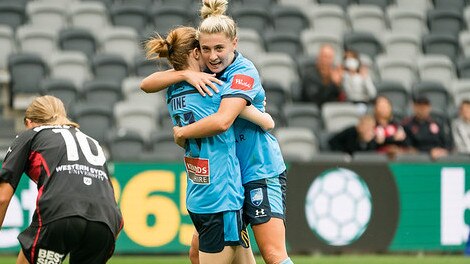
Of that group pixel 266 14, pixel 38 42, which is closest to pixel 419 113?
pixel 266 14

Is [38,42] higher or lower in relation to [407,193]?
higher

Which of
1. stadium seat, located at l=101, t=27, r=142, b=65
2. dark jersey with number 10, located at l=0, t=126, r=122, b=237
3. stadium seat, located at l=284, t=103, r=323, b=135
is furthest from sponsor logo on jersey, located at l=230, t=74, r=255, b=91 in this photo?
stadium seat, located at l=101, t=27, r=142, b=65

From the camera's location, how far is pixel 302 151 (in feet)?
44.2

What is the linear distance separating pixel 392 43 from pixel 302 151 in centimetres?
414

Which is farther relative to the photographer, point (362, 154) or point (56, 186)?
point (362, 154)

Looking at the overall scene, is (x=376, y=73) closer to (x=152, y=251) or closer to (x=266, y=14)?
(x=266, y=14)

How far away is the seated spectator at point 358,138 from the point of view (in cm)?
1262

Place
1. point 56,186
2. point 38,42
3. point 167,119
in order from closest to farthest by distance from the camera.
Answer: point 56,186 → point 167,119 → point 38,42

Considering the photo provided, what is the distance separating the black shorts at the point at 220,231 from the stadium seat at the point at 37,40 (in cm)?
1017

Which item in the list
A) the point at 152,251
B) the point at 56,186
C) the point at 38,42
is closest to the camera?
the point at 56,186

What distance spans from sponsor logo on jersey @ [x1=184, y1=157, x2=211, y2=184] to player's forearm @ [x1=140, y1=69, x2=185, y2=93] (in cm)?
47

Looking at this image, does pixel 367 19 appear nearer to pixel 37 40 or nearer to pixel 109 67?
pixel 109 67

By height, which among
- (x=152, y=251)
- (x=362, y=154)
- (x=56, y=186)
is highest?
(x=56, y=186)

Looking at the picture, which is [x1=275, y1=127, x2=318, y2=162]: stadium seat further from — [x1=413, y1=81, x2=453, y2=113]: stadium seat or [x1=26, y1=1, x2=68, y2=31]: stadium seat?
[x1=26, y1=1, x2=68, y2=31]: stadium seat
